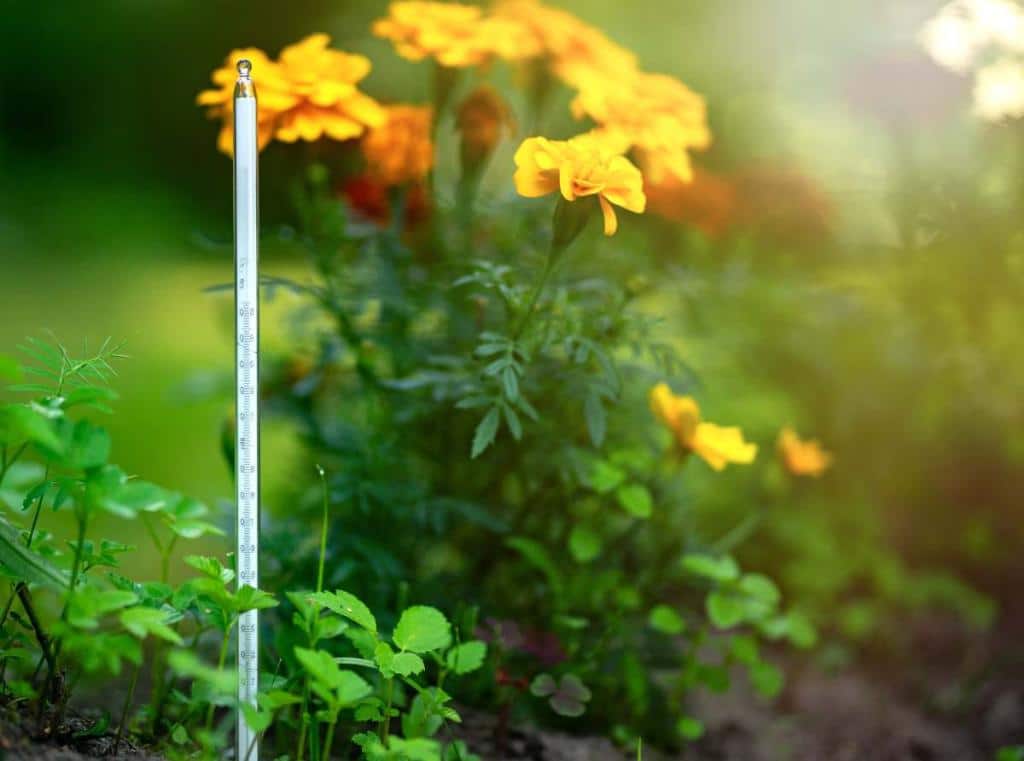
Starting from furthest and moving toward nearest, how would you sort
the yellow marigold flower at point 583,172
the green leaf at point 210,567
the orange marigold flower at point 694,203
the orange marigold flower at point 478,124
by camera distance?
the orange marigold flower at point 694,203, the orange marigold flower at point 478,124, the yellow marigold flower at point 583,172, the green leaf at point 210,567

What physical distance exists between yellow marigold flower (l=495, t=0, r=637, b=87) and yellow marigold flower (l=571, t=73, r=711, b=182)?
0.11 ft

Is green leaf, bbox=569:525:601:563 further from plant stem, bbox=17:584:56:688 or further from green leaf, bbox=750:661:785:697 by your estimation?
plant stem, bbox=17:584:56:688

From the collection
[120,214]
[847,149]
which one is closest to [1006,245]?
[847,149]

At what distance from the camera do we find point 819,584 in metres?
1.64

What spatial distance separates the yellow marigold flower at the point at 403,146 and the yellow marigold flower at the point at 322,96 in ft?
A: 0.70

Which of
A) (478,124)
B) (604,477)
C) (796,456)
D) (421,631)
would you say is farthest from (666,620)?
(478,124)

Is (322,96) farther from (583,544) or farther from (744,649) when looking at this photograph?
(744,649)

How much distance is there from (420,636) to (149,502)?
0.25 metres

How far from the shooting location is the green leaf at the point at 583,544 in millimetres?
1134

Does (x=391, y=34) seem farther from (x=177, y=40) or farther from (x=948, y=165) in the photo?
(x=177, y=40)

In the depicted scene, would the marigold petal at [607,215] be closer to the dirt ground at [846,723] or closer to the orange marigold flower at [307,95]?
the orange marigold flower at [307,95]

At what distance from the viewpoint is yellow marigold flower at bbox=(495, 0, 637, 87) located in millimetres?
1168

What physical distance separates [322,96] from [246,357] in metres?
0.33

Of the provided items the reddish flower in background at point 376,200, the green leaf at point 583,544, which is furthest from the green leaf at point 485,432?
the reddish flower in background at point 376,200
